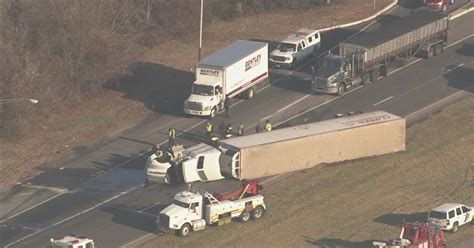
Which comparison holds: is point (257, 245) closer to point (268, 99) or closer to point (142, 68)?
point (268, 99)

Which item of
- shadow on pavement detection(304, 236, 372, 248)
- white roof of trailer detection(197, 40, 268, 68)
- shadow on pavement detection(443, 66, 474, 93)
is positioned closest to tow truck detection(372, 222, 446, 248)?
shadow on pavement detection(304, 236, 372, 248)

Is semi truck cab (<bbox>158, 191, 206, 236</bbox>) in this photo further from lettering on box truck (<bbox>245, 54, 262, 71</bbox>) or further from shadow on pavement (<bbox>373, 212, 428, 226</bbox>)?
lettering on box truck (<bbox>245, 54, 262, 71</bbox>)

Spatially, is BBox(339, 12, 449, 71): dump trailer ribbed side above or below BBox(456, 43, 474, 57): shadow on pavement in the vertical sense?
above

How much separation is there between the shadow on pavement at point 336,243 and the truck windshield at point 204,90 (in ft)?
61.0

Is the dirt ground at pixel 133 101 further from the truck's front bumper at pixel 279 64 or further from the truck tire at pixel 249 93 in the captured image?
the truck's front bumper at pixel 279 64

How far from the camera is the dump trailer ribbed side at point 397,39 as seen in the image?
233 ft

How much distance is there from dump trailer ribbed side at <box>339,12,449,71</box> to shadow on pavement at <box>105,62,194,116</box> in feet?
35.8

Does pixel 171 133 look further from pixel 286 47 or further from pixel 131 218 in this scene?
pixel 286 47

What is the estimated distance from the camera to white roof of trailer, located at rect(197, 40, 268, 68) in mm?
68000

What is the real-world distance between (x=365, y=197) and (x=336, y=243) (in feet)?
20.9

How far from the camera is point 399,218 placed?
5353 cm

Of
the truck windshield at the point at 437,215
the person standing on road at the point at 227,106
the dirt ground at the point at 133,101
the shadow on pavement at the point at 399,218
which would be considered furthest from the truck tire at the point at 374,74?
the truck windshield at the point at 437,215

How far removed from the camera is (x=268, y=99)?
233 ft

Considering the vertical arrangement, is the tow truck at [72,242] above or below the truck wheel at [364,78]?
above
